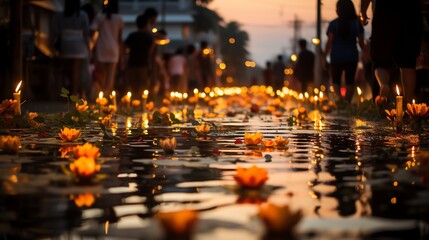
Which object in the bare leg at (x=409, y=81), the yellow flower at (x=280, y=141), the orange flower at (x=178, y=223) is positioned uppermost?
the bare leg at (x=409, y=81)

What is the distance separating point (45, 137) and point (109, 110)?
2414 mm

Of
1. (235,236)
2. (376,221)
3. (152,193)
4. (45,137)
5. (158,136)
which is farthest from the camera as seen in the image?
A: (158,136)

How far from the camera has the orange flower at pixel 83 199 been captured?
4.33 meters

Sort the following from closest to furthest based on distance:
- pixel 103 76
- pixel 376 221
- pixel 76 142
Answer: pixel 376 221, pixel 76 142, pixel 103 76

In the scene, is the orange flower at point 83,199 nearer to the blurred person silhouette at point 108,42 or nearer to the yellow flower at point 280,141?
the yellow flower at point 280,141

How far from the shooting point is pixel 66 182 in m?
5.14

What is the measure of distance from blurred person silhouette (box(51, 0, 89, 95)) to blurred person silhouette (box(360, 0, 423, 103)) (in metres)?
7.09

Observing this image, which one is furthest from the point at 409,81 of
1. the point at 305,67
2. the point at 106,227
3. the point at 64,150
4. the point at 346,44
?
the point at 305,67

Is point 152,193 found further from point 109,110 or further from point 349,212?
point 109,110

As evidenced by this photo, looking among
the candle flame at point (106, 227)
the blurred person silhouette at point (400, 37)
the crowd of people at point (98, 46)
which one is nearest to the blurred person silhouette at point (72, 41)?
the crowd of people at point (98, 46)

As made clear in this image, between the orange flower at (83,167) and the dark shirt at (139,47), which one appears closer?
the orange flower at (83,167)

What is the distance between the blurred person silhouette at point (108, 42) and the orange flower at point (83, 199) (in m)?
13.3

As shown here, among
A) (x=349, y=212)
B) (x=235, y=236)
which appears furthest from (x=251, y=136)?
(x=235, y=236)

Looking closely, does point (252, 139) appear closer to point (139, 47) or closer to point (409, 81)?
point (409, 81)
